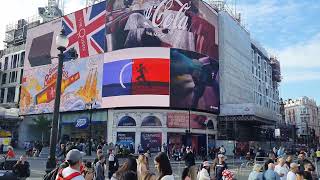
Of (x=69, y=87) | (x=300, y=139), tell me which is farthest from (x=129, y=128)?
(x=300, y=139)

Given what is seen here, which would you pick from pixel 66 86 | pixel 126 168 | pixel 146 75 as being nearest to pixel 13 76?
pixel 66 86

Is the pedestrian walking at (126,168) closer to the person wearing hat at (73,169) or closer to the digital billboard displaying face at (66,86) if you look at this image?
the person wearing hat at (73,169)

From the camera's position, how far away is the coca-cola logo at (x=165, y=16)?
50.9 metres

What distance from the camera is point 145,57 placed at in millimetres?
49531

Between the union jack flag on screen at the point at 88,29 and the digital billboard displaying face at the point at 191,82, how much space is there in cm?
1086

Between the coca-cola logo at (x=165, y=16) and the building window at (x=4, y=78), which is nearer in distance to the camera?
the coca-cola logo at (x=165, y=16)

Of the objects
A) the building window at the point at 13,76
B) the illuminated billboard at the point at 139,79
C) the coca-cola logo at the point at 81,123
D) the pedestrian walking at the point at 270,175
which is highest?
the building window at the point at 13,76

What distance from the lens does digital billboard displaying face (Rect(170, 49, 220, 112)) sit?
49406mm

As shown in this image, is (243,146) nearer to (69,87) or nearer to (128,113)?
(128,113)

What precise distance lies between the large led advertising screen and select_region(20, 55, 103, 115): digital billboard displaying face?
0.14m

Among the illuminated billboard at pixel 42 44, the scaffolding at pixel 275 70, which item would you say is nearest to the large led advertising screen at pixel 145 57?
the illuminated billboard at pixel 42 44

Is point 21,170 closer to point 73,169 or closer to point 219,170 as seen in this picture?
point 219,170

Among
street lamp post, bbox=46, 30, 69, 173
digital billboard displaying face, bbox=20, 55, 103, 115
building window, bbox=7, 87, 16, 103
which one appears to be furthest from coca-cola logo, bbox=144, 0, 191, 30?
street lamp post, bbox=46, 30, 69, 173

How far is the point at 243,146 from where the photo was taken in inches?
2116
